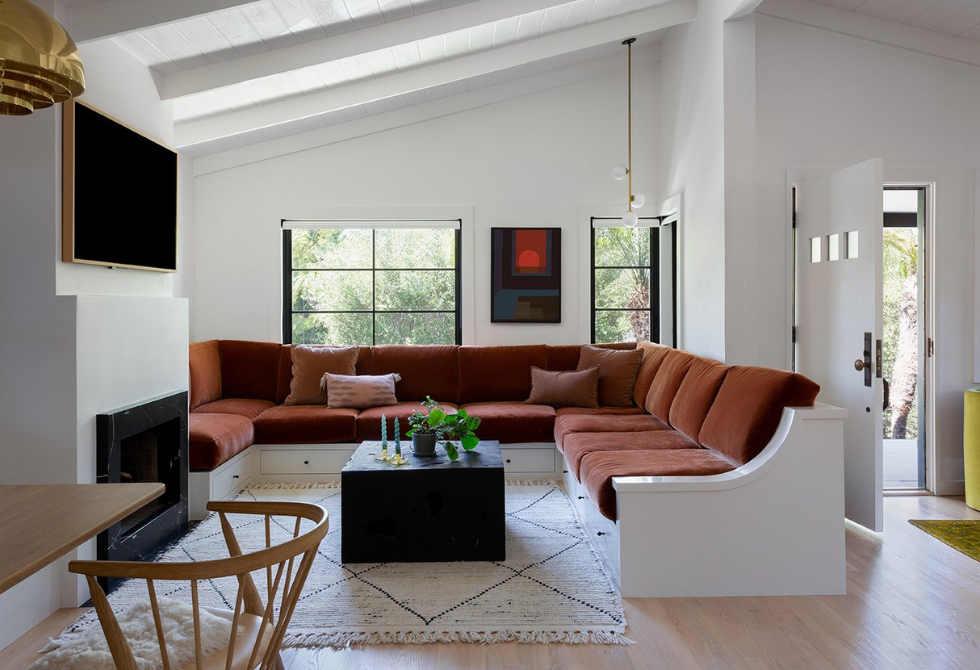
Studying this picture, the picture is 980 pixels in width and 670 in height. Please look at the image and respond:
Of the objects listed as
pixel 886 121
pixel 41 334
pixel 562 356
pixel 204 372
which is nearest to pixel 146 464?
pixel 41 334

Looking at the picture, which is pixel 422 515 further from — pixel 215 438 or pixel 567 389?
pixel 567 389

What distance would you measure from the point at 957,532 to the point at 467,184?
13.2 ft

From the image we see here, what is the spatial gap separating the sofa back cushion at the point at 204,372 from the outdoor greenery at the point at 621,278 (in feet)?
9.86

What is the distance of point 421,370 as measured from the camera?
5.38 meters

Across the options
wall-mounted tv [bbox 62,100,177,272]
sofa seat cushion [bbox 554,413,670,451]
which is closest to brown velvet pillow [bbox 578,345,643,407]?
sofa seat cushion [bbox 554,413,670,451]

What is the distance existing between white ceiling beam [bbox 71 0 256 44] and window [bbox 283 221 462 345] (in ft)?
8.93

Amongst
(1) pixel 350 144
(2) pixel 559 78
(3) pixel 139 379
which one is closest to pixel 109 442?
(3) pixel 139 379

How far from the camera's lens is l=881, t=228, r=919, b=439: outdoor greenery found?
5.03 metres

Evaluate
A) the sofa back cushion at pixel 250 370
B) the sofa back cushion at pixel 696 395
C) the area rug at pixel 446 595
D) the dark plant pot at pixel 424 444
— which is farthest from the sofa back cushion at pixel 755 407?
the sofa back cushion at pixel 250 370

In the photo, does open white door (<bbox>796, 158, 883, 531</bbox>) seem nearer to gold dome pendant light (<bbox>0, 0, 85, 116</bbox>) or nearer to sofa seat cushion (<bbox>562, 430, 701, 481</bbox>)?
sofa seat cushion (<bbox>562, 430, 701, 481</bbox>)

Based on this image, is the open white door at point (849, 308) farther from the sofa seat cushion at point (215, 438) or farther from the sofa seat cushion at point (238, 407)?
the sofa seat cushion at point (238, 407)

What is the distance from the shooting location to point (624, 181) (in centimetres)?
569

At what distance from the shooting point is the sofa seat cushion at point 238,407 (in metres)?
4.78

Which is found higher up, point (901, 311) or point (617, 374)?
point (901, 311)
